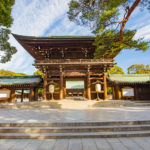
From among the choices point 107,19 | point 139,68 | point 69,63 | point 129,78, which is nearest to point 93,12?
point 107,19

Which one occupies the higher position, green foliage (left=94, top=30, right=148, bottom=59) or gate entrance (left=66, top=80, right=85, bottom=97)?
green foliage (left=94, top=30, right=148, bottom=59)

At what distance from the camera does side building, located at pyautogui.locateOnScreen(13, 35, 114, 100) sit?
43.2ft

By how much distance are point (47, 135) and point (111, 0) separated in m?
9.68

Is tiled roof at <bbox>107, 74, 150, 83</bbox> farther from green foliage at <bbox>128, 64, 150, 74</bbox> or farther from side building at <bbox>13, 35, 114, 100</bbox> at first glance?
green foliage at <bbox>128, 64, 150, 74</bbox>

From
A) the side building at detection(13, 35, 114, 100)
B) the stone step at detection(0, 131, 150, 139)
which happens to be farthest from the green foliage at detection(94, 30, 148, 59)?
the stone step at detection(0, 131, 150, 139)

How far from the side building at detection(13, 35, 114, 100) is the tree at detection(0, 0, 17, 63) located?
3142mm

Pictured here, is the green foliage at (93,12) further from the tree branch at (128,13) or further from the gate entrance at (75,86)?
the gate entrance at (75,86)

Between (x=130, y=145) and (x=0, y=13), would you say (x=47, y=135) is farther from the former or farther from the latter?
(x=0, y=13)

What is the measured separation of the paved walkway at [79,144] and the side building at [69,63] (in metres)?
9.36

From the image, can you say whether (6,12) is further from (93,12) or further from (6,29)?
(93,12)

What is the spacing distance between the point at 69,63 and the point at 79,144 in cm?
1069

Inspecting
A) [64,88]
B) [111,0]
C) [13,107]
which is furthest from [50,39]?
[13,107]

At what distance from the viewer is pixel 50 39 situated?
13.0 meters

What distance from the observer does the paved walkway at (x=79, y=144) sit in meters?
3.19
